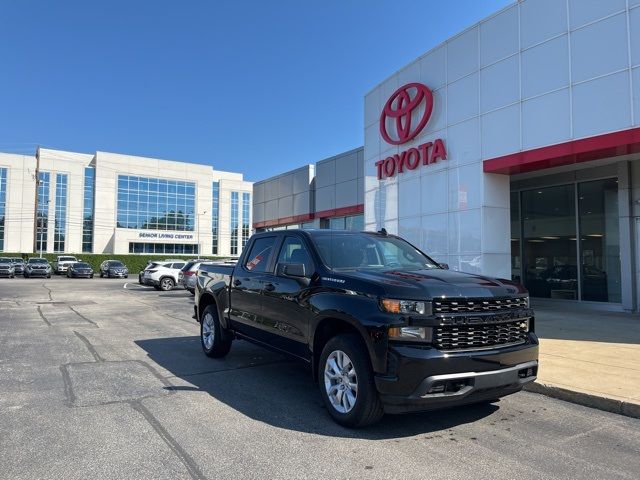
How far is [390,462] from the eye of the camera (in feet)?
12.6

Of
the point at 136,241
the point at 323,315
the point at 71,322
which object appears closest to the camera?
the point at 323,315

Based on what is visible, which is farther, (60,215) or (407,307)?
(60,215)

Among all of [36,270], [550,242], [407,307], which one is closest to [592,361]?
[407,307]

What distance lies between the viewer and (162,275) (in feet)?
87.4

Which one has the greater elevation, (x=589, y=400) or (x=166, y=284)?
(x=166, y=284)

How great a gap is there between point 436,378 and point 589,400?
2492 mm

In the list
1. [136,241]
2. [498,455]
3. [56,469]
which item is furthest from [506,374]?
[136,241]

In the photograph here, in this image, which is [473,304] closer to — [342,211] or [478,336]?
[478,336]

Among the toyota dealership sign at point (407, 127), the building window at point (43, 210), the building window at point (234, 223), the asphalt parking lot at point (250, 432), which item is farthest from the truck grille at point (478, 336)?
the building window at point (234, 223)

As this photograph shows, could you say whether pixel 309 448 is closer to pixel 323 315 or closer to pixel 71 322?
pixel 323 315

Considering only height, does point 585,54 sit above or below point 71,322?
above

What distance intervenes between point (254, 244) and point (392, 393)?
362cm

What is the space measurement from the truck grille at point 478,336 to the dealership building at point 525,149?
25.7 feet

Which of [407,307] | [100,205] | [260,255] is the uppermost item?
[100,205]
